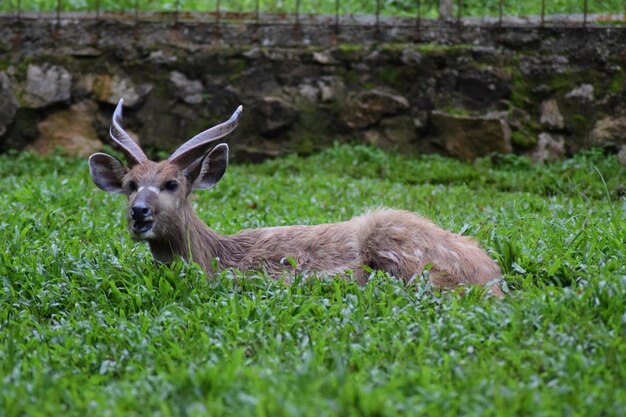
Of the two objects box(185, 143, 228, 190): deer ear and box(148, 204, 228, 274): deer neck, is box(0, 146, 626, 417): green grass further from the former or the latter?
box(185, 143, 228, 190): deer ear

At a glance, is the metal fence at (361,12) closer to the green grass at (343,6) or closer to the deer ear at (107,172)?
the green grass at (343,6)

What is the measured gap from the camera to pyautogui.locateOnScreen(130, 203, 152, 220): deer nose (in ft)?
19.1

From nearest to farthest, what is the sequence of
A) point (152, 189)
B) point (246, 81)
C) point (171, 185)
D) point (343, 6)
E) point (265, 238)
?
1. point (152, 189)
2. point (171, 185)
3. point (265, 238)
4. point (246, 81)
5. point (343, 6)

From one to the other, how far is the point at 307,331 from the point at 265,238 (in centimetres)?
177

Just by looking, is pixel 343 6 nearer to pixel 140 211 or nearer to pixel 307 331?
pixel 140 211

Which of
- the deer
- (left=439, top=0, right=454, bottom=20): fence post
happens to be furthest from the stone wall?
the deer

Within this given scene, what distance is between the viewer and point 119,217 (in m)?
8.09

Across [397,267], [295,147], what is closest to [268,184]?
[295,147]

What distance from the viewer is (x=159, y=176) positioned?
6.09m

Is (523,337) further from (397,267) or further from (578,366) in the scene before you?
(397,267)

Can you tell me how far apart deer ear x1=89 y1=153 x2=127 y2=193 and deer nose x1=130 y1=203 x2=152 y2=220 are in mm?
626

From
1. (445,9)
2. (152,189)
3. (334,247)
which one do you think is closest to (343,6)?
(445,9)

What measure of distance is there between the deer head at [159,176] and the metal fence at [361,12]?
18.1 ft

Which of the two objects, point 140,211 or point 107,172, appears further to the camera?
point 107,172
